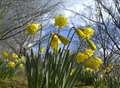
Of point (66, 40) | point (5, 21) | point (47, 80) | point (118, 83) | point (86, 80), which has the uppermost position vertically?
point (66, 40)

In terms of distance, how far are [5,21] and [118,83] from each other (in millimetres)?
7274

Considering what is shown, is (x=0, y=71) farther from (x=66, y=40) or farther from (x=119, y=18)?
(x=119, y=18)

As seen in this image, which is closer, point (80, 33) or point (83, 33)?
point (80, 33)

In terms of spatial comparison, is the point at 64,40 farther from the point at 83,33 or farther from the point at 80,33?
the point at 83,33

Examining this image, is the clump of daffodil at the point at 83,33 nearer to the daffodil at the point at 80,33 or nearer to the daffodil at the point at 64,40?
the daffodil at the point at 80,33

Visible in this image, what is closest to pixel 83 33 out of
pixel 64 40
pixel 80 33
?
pixel 80 33

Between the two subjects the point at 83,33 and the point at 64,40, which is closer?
the point at 64,40

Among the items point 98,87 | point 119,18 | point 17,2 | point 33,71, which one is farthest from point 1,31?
point 33,71

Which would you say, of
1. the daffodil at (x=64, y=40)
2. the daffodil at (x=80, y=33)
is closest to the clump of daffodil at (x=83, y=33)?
the daffodil at (x=80, y=33)

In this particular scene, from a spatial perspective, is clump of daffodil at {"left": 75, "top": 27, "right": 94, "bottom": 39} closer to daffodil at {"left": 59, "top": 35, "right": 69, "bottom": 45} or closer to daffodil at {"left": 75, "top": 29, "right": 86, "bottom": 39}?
daffodil at {"left": 75, "top": 29, "right": 86, "bottom": 39}

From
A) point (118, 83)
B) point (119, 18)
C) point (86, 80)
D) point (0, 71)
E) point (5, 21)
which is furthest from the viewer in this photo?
point (5, 21)

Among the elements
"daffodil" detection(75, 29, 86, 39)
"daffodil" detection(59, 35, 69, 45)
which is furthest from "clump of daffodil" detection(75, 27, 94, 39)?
"daffodil" detection(59, 35, 69, 45)

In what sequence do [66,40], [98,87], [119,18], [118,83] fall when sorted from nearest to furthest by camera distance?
1. [66,40]
2. [118,83]
3. [98,87]
4. [119,18]

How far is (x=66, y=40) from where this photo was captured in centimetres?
334
